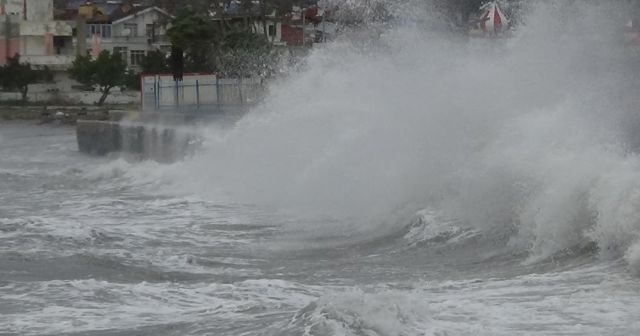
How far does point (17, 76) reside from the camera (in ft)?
201

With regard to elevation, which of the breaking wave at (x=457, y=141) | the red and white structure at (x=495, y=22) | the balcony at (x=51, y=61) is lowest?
the balcony at (x=51, y=61)

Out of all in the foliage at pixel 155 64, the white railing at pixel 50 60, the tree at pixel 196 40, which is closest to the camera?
the tree at pixel 196 40

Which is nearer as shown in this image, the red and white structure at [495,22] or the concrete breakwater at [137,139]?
the concrete breakwater at [137,139]

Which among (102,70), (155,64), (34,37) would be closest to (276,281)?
(155,64)

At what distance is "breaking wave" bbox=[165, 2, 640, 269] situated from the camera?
14461 mm

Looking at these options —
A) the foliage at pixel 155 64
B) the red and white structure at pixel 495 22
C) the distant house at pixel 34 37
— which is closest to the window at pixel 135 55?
the distant house at pixel 34 37

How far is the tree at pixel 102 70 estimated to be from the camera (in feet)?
194

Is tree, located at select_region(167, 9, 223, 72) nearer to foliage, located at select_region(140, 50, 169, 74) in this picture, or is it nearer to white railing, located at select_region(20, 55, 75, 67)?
foliage, located at select_region(140, 50, 169, 74)

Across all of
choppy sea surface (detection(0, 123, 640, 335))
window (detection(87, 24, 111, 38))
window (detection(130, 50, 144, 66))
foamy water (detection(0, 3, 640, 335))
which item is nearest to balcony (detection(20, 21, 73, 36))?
window (detection(87, 24, 111, 38))

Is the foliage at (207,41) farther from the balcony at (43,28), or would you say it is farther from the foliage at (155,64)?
the balcony at (43,28)

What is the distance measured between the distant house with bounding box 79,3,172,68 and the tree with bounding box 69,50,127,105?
335 inches

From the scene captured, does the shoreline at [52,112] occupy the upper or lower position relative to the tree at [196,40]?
lower

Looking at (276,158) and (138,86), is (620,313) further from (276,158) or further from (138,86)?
(138,86)

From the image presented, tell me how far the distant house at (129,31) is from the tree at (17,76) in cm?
774
